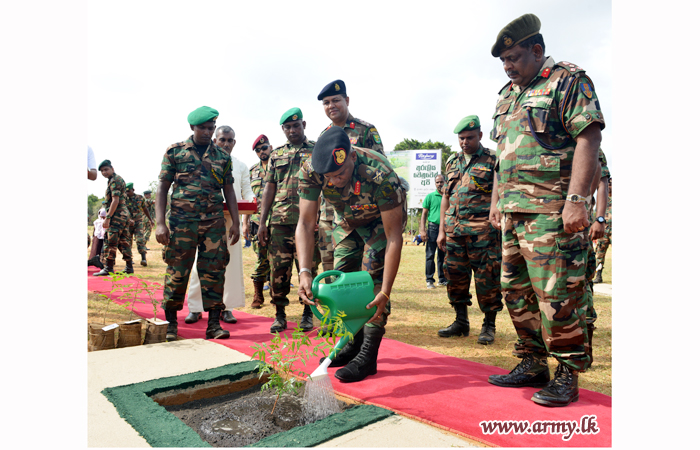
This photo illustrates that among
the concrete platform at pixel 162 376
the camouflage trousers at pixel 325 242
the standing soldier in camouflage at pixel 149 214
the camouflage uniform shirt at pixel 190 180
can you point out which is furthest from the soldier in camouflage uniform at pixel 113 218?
the camouflage trousers at pixel 325 242

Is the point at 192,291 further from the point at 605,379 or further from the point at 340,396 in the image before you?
the point at 605,379

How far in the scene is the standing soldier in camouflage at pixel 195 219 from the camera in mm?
4090

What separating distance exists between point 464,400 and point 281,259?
2.63 metres

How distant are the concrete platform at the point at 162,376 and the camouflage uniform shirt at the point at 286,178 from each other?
5.12 ft

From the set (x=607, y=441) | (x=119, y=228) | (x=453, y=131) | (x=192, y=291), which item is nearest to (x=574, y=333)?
(x=607, y=441)

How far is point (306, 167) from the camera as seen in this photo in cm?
304

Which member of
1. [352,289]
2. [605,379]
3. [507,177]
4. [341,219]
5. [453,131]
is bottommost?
[605,379]

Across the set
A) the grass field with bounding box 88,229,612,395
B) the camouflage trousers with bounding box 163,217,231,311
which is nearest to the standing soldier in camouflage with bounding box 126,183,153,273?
the grass field with bounding box 88,229,612,395

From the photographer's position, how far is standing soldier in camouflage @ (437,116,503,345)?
4.25 meters

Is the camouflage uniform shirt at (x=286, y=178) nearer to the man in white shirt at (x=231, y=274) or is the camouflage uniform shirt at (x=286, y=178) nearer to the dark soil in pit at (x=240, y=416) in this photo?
the man in white shirt at (x=231, y=274)

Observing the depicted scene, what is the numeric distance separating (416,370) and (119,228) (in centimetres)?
764

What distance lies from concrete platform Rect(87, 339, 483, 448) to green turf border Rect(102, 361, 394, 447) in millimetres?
37

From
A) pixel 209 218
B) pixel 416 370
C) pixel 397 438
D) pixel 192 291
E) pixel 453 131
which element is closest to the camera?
pixel 397 438

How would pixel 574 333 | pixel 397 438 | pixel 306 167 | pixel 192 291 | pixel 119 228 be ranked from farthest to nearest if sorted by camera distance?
pixel 119 228, pixel 192 291, pixel 306 167, pixel 574 333, pixel 397 438
